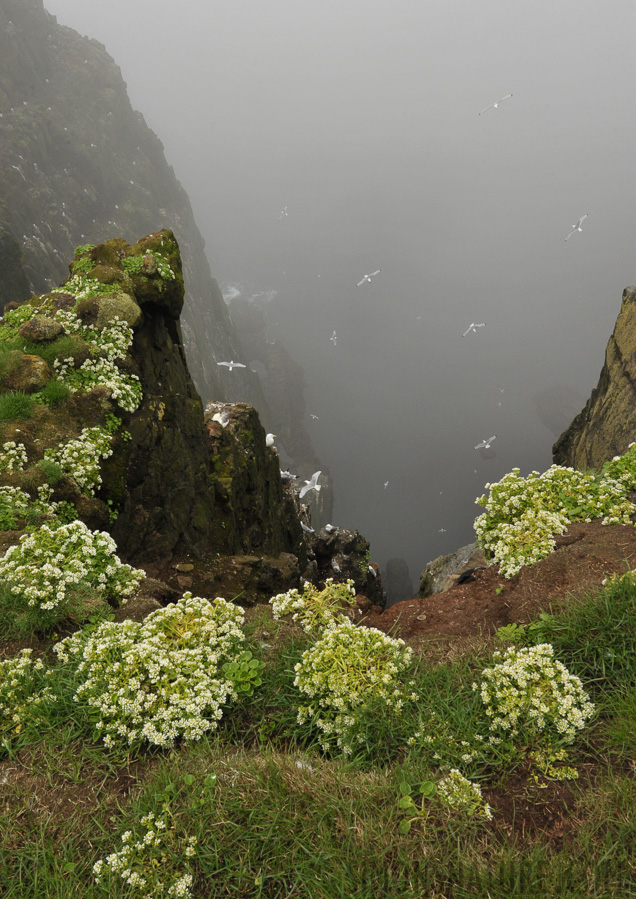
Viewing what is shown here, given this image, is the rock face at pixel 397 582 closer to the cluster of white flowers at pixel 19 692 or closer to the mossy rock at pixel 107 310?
the mossy rock at pixel 107 310

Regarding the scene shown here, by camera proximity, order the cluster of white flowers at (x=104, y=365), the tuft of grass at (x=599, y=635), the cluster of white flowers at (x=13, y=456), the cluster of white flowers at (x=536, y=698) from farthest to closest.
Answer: the cluster of white flowers at (x=104, y=365), the cluster of white flowers at (x=13, y=456), the tuft of grass at (x=599, y=635), the cluster of white flowers at (x=536, y=698)

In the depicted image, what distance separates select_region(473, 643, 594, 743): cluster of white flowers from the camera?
356 cm

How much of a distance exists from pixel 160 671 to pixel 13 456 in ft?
17.3

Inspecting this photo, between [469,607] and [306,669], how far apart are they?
3.27m

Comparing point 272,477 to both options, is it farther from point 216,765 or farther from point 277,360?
point 277,360

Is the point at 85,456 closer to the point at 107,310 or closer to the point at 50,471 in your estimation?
the point at 50,471

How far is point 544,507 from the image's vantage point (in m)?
8.09

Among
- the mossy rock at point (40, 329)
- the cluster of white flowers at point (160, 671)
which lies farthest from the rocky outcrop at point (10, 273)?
the cluster of white flowers at point (160, 671)

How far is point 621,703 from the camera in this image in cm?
363

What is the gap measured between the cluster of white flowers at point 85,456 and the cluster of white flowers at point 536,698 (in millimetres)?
7081

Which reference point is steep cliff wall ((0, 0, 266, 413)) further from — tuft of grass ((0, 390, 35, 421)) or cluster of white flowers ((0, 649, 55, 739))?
cluster of white flowers ((0, 649, 55, 739))

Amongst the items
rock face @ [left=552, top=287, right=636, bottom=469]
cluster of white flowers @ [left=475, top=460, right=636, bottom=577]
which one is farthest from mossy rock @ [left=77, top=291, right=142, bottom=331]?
rock face @ [left=552, top=287, right=636, bottom=469]

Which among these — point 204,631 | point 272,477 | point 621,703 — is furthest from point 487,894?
point 272,477

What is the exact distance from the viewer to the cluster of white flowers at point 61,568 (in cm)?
463
